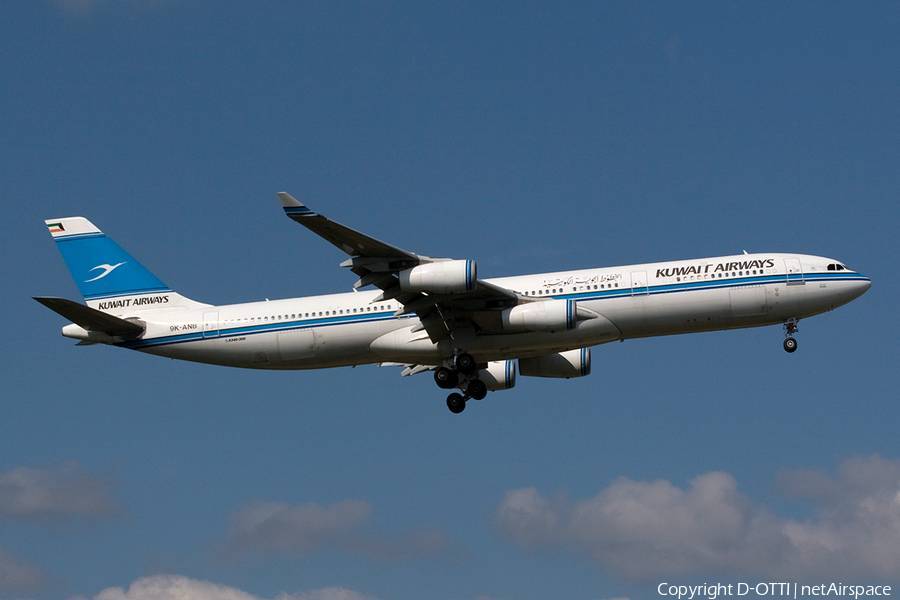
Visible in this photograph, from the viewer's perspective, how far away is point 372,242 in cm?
3484

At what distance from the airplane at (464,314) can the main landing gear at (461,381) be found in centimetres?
5

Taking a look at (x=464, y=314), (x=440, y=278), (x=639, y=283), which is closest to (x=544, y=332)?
(x=464, y=314)

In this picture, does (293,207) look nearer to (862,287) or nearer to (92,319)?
(92,319)

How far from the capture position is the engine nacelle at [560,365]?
44.2 m

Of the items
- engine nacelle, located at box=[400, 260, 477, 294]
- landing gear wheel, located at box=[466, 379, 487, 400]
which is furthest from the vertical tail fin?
engine nacelle, located at box=[400, 260, 477, 294]

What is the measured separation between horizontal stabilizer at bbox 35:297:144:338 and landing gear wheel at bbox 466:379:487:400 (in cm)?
1370

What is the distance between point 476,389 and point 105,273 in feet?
57.6

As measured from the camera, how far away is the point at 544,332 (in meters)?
38.1

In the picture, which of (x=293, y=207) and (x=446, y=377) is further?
(x=446, y=377)

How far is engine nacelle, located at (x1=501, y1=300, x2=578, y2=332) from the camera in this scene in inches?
1460

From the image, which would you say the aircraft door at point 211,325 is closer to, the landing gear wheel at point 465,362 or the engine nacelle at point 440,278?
the engine nacelle at point 440,278

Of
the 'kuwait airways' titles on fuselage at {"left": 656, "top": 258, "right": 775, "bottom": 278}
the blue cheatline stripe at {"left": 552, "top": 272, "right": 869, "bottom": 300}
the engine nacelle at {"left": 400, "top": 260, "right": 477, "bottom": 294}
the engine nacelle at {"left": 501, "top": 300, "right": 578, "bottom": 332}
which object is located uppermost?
A: the 'kuwait airways' titles on fuselage at {"left": 656, "top": 258, "right": 775, "bottom": 278}

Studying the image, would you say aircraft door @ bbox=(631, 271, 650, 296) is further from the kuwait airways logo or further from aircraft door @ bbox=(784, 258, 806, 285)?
the kuwait airways logo

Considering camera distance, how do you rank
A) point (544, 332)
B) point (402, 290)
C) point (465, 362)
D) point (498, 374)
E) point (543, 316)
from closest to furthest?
point (402, 290) < point (543, 316) < point (544, 332) < point (465, 362) < point (498, 374)
